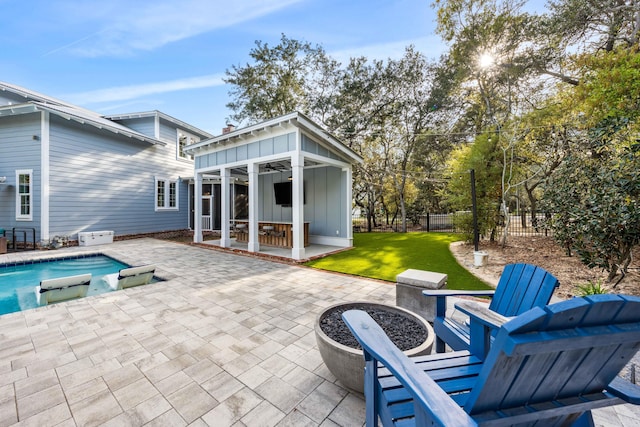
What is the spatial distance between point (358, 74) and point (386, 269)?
42.1ft

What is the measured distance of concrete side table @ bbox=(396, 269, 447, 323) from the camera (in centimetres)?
333

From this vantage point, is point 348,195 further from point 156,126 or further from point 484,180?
point 156,126

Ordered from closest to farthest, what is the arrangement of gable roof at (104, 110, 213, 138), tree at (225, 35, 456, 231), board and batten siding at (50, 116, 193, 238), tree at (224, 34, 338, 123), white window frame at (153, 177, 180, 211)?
board and batten siding at (50, 116, 193, 238) → gable roof at (104, 110, 213, 138) → white window frame at (153, 177, 180, 211) → tree at (225, 35, 456, 231) → tree at (224, 34, 338, 123)

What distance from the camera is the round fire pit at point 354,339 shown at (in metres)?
1.91

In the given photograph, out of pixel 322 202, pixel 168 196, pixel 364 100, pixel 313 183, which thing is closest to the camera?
pixel 322 202

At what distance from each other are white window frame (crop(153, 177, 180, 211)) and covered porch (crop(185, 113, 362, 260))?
348 cm

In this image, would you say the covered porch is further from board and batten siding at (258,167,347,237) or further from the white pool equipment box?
the white pool equipment box

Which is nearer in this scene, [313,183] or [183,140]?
[313,183]

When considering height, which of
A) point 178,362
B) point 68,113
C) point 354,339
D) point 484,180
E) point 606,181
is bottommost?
point 178,362

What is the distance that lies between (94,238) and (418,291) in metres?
11.9

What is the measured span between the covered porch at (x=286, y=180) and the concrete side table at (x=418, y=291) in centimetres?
408

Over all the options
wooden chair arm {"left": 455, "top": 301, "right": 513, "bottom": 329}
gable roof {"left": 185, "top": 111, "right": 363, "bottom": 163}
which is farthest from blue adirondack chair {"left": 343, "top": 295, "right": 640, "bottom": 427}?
gable roof {"left": 185, "top": 111, "right": 363, "bottom": 163}

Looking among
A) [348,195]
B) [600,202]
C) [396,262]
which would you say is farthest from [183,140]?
[600,202]

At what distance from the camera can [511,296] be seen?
2.11 meters
